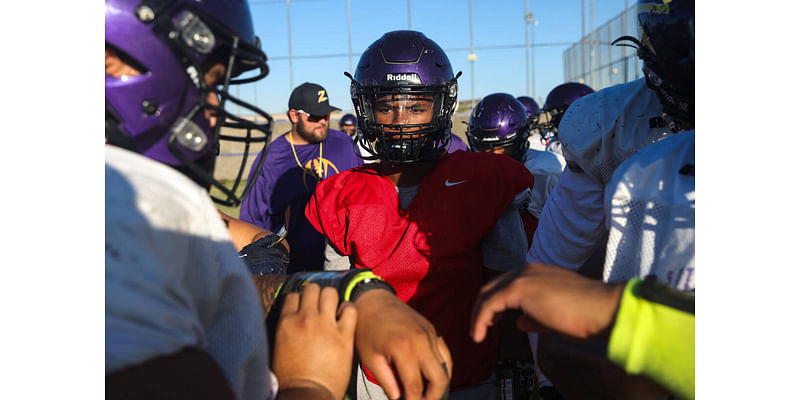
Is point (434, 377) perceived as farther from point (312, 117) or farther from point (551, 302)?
point (312, 117)

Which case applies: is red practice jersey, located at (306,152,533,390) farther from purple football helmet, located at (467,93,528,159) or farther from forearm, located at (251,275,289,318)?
purple football helmet, located at (467,93,528,159)

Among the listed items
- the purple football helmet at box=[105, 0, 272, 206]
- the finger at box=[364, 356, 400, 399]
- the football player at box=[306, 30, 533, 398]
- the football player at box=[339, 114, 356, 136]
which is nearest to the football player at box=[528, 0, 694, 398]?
the football player at box=[306, 30, 533, 398]

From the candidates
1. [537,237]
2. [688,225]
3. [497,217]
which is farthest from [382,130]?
[688,225]

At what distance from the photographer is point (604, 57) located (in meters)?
20.2

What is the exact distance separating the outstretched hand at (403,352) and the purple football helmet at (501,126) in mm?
4145

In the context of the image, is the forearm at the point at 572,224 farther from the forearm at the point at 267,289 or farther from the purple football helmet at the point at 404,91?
the forearm at the point at 267,289

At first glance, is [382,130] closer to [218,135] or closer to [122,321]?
[218,135]

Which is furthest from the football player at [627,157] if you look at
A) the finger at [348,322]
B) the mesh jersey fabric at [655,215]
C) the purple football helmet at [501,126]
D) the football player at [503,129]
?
the purple football helmet at [501,126]

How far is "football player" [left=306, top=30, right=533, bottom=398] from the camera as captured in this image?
222 centimetres

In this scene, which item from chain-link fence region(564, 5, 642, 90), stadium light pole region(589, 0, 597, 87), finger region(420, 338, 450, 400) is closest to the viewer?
finger region(420, 338, 450, 400)

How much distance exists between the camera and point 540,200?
4.38m

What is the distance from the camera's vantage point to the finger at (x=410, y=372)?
4.27 feet

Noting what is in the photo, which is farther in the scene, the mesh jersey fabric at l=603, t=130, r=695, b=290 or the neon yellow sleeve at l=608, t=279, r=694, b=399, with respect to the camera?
the mesh jersey fabric at l=603, t=130, r=695, b=290

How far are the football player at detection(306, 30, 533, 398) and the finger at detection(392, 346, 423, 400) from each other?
34.0 inches
